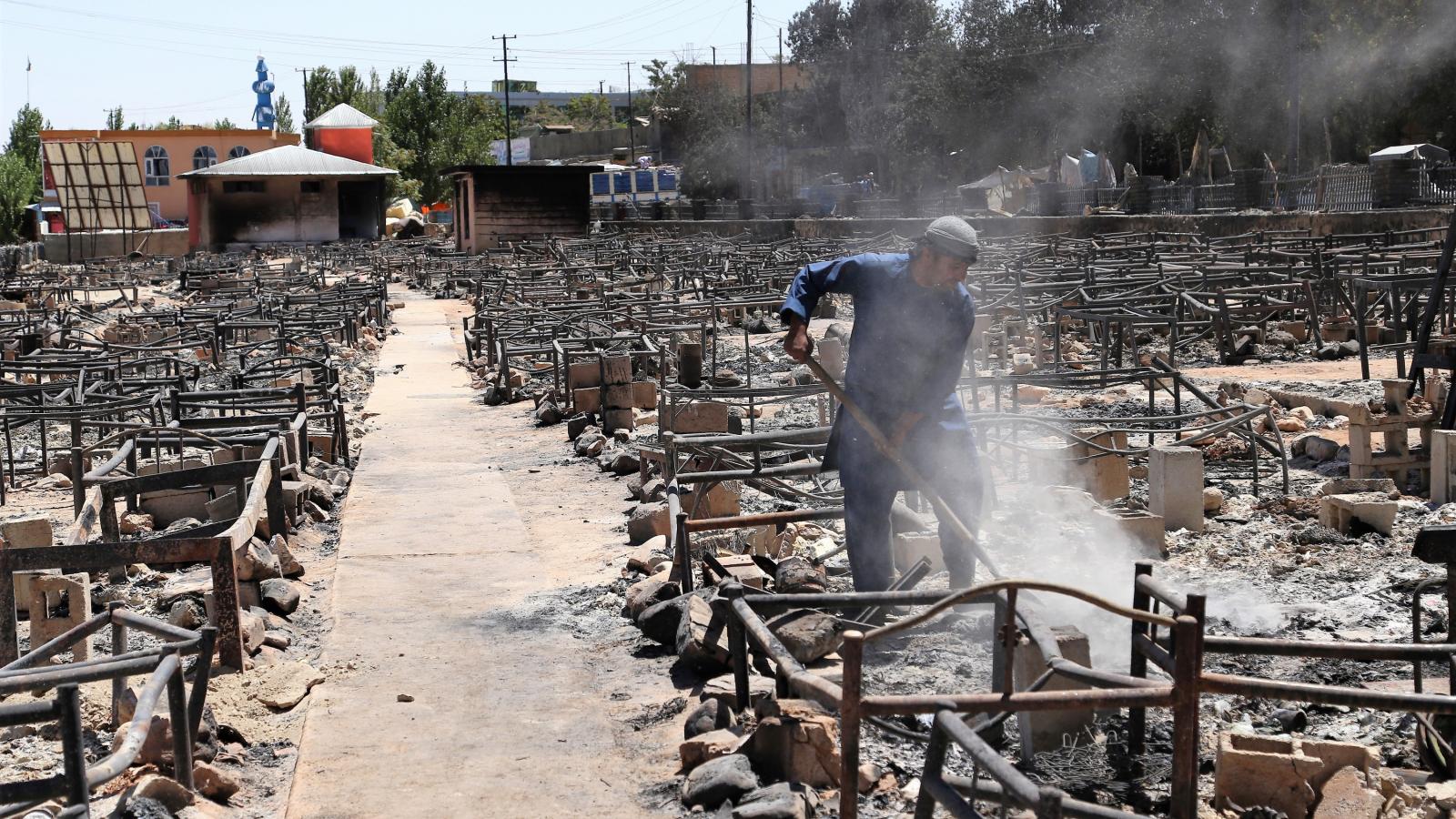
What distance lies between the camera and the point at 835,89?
70.0 metres

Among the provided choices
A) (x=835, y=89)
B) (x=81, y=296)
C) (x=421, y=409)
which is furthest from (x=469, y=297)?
(x=835, y=89)

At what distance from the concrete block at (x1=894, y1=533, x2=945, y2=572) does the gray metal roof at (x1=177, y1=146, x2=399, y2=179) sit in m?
49.0

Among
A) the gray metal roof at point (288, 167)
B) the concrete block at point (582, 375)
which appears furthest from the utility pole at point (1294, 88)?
the gray metal roof at point (288, 167)

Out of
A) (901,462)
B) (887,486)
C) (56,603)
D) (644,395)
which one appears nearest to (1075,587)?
(901,462)

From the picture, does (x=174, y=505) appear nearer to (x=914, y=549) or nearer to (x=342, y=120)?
(x=914, y=549)

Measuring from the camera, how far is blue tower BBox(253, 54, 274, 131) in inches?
3002

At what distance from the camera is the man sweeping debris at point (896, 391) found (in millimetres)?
5465

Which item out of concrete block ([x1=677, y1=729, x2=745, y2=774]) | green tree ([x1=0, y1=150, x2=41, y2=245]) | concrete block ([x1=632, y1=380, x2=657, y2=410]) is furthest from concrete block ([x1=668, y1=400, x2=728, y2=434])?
green tree ([x1=0, y1=150, x2=41, y2=245])

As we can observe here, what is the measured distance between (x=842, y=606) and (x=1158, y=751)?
3.53ft

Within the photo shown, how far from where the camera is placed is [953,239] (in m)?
5.22

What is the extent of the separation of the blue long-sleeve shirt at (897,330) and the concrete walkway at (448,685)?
1652mm

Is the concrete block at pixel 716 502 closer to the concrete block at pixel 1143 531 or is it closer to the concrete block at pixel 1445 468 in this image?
the concrete block at pixel 1143 531

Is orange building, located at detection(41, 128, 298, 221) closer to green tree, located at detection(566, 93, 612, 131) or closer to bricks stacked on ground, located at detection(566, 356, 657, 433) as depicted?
green tree, located at detection(566, 93, 612, 131)

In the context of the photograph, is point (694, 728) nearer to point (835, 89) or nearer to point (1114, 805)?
point (1114, 805)
